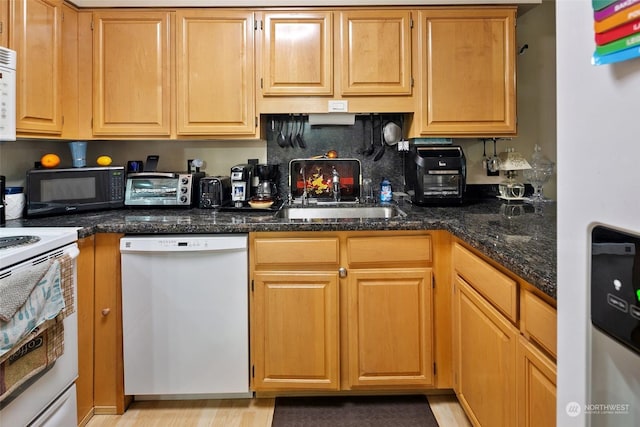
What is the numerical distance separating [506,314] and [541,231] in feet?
1.37

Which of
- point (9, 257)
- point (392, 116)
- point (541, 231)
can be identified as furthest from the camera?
point (392, 116)

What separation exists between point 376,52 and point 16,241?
6.11ft

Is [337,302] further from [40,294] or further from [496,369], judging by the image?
[40,294]

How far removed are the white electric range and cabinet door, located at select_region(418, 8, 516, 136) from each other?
1828mm

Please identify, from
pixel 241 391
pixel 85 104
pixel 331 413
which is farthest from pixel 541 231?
pixel 85 104

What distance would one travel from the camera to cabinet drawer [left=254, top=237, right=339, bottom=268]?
6.05 ft

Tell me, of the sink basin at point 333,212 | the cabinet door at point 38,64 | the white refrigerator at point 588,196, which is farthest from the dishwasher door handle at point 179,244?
the white refrigerator at point 588,196

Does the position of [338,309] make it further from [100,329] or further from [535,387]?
[100,329]

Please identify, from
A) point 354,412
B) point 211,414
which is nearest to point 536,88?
point 354,412

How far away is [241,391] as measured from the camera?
6.22ft

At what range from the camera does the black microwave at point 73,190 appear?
1950 mm

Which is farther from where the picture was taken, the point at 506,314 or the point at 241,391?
the point at 241,391

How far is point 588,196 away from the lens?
538 millimetres

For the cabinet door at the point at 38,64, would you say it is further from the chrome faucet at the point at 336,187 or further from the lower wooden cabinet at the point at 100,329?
the chrome faucet at the point at 336,187
